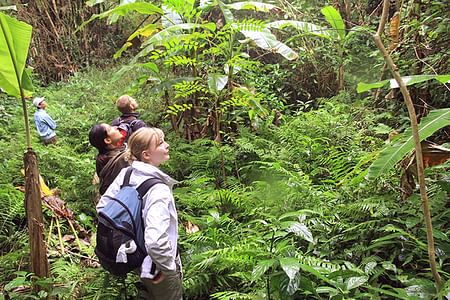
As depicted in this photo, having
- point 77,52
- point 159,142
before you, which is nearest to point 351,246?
point 159,142

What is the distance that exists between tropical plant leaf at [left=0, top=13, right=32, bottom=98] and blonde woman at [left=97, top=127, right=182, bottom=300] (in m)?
1.32

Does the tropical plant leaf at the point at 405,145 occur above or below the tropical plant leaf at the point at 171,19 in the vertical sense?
above

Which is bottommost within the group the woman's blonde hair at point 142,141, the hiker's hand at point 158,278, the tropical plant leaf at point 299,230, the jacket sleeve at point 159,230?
the hiker's hand at point 158,278

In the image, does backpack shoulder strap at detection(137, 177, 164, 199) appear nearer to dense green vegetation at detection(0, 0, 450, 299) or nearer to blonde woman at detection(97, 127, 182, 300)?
blonde woman at detection(97, 127, 182, 300)

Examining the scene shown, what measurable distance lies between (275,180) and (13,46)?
2694 mm

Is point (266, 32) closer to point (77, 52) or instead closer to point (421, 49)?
point (421, 49)

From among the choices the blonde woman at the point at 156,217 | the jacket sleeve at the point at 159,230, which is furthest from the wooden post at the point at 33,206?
the jacket sleeve at the point at 159,230

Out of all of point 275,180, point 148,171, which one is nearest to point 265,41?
point 275,180

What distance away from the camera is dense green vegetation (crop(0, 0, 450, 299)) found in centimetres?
287

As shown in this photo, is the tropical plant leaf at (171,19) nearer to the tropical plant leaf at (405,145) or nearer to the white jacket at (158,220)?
the white jacket at (158,220)

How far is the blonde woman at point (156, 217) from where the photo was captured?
248 cm

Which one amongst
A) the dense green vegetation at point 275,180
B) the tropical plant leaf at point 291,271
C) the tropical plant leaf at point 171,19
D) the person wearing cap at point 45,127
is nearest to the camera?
the tropical plant leaf at point 291,271

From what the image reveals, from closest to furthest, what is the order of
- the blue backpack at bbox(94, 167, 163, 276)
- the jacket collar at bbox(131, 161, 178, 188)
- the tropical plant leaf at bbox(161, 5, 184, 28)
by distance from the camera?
the blue backpack at bbox(94, 167, 163, 276)
the jacket collar at bbox(131, 161, 178, 188)
the tropical plant leaf at bbox(161, 5, 184, 28)

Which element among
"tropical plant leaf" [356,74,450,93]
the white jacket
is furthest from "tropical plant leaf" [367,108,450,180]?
the white jacket
